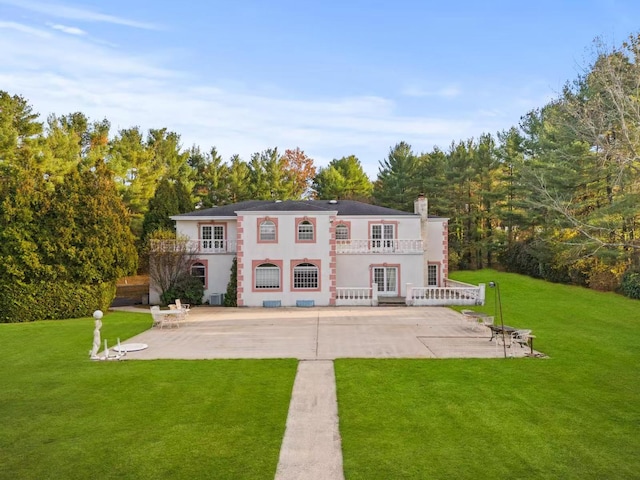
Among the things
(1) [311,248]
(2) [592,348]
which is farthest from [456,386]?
(1) [311,248]

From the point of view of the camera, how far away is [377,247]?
28688 millimetres

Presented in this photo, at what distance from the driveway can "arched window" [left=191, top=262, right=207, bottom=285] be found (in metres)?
5.16

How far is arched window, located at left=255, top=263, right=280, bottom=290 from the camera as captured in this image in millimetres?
26234

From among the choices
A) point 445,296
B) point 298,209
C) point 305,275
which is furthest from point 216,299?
point 445,296

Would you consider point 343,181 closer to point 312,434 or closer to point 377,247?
point 377,247

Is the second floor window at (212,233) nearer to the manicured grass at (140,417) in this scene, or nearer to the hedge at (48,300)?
the hedge at (48,300)

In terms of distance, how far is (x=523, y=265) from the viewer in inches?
1570

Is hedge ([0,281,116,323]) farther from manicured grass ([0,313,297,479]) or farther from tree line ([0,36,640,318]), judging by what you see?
manicured grass ([0,313,297,479])

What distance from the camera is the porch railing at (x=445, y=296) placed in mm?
25502

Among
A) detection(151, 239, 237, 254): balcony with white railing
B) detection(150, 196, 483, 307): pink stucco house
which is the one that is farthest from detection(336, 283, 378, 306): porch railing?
→ detection(151, 239, 237, 254): balcony with white railing

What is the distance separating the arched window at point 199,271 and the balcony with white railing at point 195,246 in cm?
96

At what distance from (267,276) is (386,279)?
768 centimetres

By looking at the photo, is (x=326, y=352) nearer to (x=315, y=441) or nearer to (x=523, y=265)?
(x=315, y=441)

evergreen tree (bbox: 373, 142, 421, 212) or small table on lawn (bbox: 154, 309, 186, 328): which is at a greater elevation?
evergreen tree (bbox: 373, 142, 421, 212)
